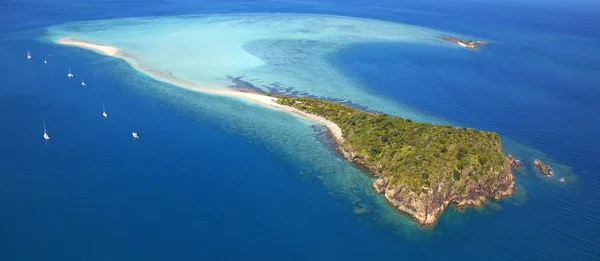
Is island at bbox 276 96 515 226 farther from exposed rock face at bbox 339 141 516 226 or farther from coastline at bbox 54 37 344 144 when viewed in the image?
coastline at bbox 54 37 344 144

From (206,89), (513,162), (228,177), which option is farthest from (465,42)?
(228,177)

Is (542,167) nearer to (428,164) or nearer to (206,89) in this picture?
(428,164)

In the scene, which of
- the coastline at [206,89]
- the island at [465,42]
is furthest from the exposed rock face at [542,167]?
the island at [465,42]

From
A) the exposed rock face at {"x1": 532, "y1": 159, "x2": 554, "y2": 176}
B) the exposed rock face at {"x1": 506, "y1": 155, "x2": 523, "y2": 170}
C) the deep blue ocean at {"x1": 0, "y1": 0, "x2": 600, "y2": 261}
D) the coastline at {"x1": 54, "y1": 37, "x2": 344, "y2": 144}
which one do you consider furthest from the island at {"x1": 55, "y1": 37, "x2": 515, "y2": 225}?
the exposed rock face at {"x1": 532, "y1": 159, "x2": 554, "y2": 176}

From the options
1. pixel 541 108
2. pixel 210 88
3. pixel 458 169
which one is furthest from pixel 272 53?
pixel 458 169

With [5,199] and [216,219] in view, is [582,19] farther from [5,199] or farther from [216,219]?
[5,199]

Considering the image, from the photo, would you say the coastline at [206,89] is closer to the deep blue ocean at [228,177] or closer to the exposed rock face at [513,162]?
the deep blue ocean at [228,177]
